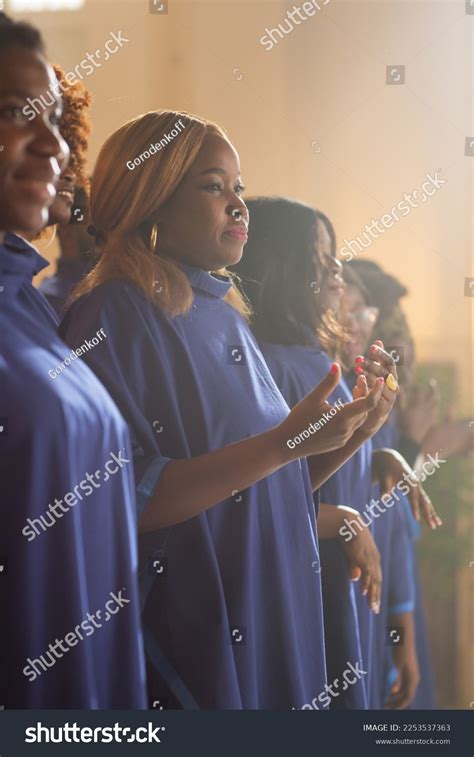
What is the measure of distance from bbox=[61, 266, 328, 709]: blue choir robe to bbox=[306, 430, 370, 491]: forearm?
0.05m

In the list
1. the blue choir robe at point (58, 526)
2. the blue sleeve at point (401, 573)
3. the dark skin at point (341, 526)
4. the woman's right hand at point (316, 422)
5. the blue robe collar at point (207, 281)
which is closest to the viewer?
the blue choir robe at point (58, 526)

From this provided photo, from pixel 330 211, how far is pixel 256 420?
15.3 inches

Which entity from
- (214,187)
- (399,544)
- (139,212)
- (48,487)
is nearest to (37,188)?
(139,212)

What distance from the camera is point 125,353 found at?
1340 millimetres

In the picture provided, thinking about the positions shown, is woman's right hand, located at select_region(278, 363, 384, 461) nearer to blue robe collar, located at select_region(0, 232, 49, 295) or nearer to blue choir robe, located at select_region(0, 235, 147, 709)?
blue choir robe, located at select_region(0, 235, 147, 709)

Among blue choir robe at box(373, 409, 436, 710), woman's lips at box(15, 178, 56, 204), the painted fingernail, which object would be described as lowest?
blue choir robe at box(373, 409, 436, 710)

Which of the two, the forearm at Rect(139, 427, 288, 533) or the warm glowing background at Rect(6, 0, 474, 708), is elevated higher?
the warm glowing background at Rect(6, 0, 474, 708)

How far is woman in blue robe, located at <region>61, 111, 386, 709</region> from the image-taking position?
1335 millimetres

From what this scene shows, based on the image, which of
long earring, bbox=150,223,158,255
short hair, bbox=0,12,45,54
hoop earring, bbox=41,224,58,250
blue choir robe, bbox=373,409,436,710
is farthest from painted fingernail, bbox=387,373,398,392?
short hair, bbox=0,12,45,54

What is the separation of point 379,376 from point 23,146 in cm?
63

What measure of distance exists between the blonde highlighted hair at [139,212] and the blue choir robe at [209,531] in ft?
0.07

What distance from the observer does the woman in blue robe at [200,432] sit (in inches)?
52.6

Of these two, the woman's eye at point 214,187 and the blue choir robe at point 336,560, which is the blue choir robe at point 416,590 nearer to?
the blue choir robe at point 336,560

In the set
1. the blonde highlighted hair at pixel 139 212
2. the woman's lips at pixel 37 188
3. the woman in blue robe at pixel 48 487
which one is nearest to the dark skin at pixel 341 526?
the blonde highlighted hair at pixel 139 212
